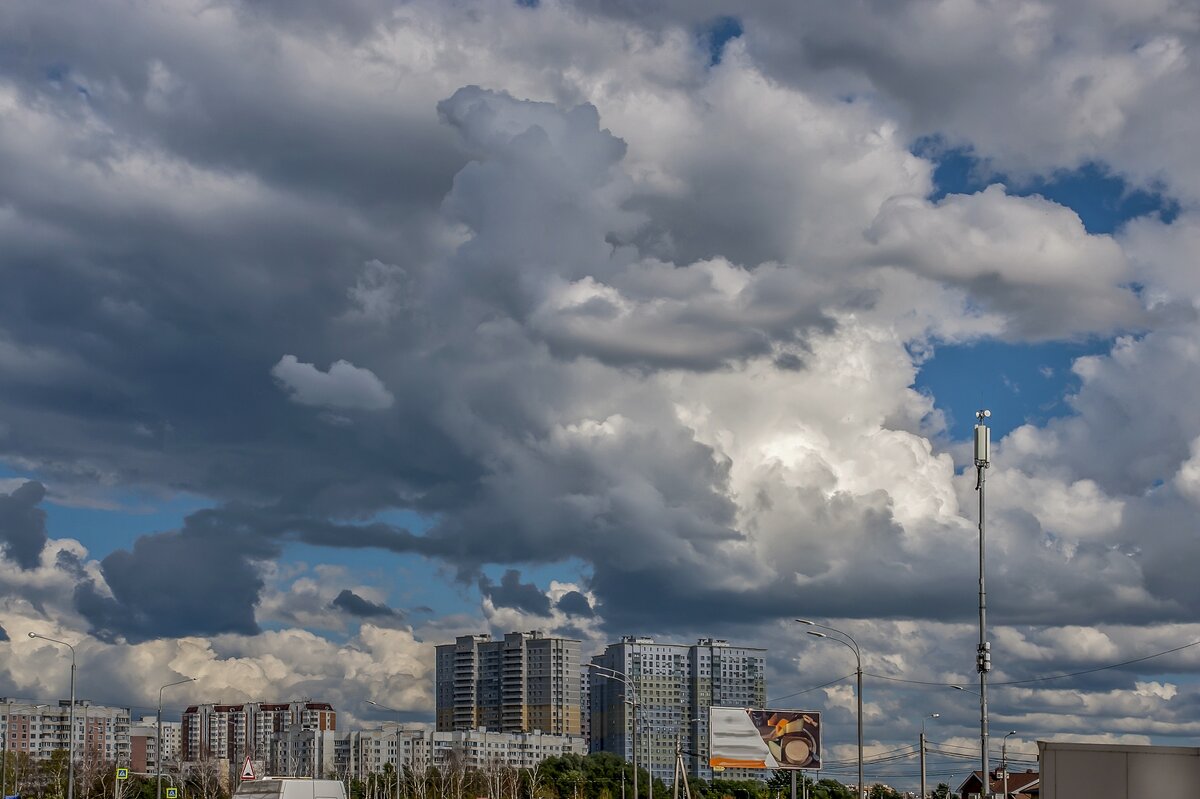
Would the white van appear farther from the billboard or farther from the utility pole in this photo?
the billboard

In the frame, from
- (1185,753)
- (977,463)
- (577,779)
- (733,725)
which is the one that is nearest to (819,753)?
(733,725)

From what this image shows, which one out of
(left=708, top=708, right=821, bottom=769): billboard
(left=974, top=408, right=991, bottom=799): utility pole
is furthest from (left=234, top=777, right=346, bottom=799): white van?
(left=708, top=708, right=821, bottom=769): billboard

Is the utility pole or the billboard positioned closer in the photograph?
the utility pole

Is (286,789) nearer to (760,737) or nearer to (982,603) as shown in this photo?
(982,603)

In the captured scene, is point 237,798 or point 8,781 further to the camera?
point 8,781

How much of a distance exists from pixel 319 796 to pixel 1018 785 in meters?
153

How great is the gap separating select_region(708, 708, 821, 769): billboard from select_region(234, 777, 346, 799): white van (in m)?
54.7

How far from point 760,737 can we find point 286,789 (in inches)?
2309

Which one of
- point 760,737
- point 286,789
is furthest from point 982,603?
point 760,737

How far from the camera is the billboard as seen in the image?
89.7 meters

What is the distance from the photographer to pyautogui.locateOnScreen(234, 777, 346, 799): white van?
1451 inches

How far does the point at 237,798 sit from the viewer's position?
123 ft

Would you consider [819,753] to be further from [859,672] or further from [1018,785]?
[1018,785]

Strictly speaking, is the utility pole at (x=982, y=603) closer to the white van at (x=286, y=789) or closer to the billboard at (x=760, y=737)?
the white van at (x=286, y=789)
